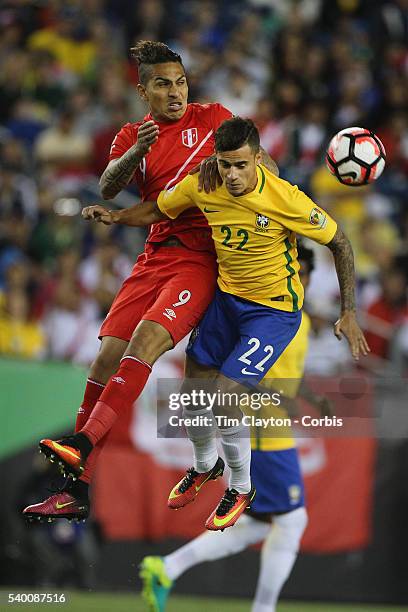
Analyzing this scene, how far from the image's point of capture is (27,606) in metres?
8.83

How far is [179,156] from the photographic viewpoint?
24.5 ft

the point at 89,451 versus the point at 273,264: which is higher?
the point at 273,264

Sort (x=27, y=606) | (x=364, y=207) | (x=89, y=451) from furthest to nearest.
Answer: (x=364, y=207) → (x=27, y=606) → (x=89, y=451)

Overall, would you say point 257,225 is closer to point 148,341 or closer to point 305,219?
point 305,219

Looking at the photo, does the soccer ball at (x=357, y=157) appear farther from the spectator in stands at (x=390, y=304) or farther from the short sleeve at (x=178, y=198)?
the spectator in stands at (x=390, y=304)

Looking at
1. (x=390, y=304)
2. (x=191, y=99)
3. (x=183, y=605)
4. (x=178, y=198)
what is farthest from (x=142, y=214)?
(x=191, y=99)

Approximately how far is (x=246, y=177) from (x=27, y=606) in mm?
3631

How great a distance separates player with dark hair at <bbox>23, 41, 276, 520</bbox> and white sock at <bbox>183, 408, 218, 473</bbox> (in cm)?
53

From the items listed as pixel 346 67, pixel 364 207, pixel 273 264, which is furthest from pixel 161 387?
pixel 346 67

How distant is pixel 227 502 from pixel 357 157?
217cm

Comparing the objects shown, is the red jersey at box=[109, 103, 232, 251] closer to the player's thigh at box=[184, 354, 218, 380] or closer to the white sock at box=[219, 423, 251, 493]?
the player's thigh at box=[184, 354, 218, 380]

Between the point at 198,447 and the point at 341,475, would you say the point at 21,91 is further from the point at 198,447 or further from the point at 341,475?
the point at 198,447

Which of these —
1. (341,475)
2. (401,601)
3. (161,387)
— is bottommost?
(401,601)

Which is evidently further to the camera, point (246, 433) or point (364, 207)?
point (364, 207)
